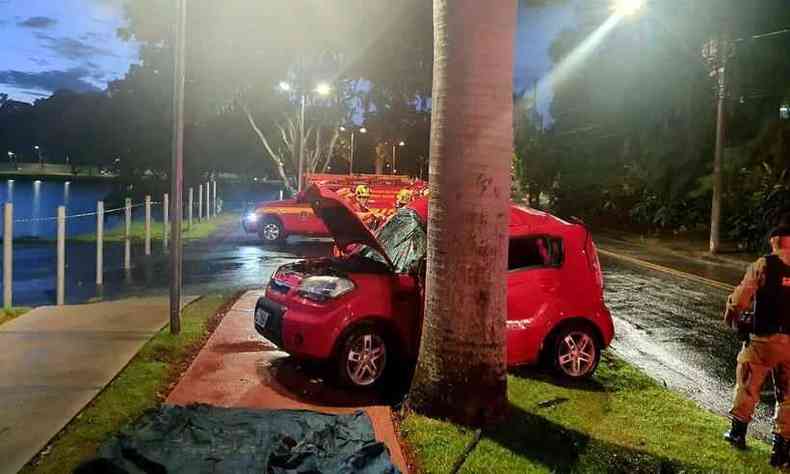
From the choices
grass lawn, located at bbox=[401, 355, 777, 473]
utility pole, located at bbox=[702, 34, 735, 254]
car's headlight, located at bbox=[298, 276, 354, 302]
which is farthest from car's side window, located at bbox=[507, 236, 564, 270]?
utility pole, located at bbox=[702, 34, 735, 254]

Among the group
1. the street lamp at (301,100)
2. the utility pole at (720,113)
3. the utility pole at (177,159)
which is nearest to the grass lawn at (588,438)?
the utility pole at (177,159)

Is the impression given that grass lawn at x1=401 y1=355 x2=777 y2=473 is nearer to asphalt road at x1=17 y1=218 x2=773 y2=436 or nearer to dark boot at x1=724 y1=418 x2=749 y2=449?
dark boot at x1=724 y1=418 x2=749 y2=449

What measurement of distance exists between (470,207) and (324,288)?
1846mm

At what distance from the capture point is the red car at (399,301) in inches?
248

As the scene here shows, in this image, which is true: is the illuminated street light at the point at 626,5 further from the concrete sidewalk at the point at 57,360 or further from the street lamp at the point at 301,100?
the concrete sidewalk at the point at 57,360

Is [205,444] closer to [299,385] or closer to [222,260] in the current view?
[299,385]

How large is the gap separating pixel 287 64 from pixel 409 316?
20199 mm

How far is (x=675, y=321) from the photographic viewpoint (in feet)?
34.9

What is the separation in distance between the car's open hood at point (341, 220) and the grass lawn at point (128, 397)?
1.87 metres

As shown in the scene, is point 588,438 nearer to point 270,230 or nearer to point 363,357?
point 363,357

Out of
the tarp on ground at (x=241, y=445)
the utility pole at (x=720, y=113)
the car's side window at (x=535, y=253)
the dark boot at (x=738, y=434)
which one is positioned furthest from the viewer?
the utility pole at (x=720, y=113)

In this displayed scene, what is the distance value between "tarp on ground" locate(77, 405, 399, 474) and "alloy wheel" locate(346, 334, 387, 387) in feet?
4.21

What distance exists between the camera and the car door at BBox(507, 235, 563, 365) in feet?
21.9

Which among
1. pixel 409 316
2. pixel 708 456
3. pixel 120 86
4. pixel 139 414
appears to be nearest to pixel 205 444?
pixel 139 414
